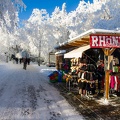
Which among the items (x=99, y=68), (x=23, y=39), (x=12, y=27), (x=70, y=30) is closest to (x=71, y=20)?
(x=70, y=30)

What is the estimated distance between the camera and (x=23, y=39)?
57156mm

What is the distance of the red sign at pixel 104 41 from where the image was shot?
8.77m

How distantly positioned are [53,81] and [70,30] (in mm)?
33073

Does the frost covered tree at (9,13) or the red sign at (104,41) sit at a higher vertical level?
the frost covered tree at (9,13)

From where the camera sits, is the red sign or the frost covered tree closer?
the red sign

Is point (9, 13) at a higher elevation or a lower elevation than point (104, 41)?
higher

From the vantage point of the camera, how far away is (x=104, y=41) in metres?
8.88

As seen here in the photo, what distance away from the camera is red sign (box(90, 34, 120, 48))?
8766 mm

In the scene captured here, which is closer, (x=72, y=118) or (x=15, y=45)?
(x=72, y=118)

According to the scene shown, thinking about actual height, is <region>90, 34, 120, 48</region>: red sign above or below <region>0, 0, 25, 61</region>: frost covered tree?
below

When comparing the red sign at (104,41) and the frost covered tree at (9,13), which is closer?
the red sign at (104,41)

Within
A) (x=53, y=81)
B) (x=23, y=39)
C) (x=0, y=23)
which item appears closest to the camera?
(x=53, y=81)

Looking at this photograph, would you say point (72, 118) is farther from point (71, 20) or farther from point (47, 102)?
point (71, 20)

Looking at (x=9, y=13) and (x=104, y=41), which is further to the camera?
(x=9, y=13)
